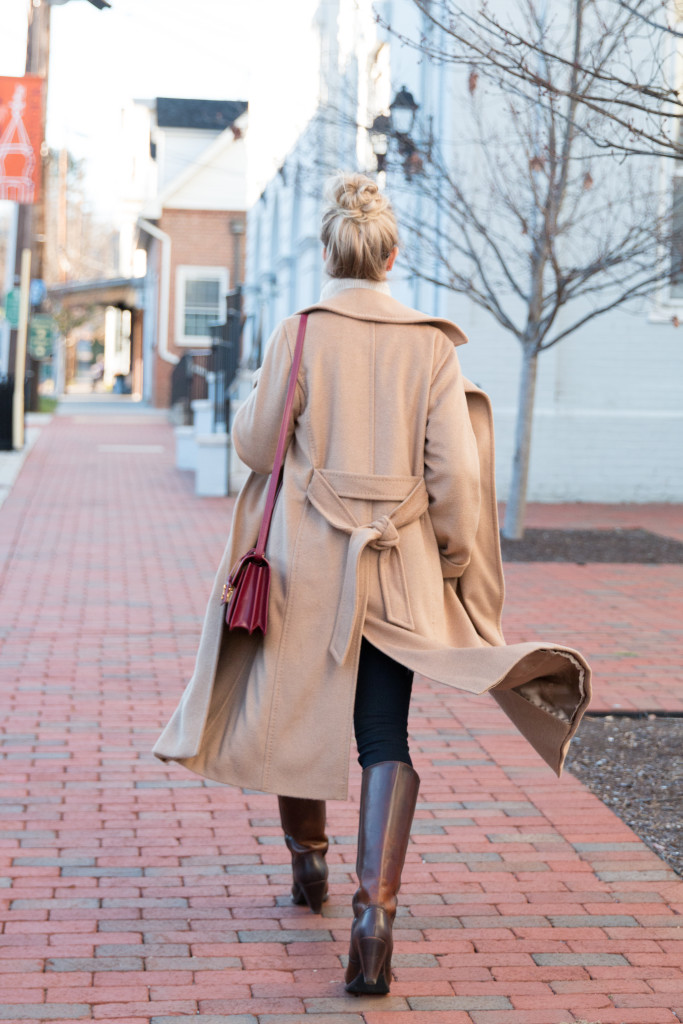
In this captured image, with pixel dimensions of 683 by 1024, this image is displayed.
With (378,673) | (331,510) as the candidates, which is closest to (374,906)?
(378,673)

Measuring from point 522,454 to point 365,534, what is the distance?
8151 millimetres

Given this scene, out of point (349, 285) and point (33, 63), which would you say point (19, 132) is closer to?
point (33, 63)

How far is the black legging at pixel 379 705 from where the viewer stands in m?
3.02

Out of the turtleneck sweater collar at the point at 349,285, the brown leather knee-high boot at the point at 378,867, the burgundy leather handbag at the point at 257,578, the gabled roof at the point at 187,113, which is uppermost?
the gabled roof at the point at 187,113

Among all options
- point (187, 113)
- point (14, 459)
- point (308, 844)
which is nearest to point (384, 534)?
point (308, 844)

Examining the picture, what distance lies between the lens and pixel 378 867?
114 inches

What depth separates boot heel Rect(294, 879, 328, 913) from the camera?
350 centimetres

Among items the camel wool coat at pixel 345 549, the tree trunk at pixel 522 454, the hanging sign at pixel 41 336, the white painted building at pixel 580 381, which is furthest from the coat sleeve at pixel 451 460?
the hanging sign at pixel 41 336

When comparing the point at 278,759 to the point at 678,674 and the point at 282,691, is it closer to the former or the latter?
the point at 282,691

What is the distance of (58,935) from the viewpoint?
334cm

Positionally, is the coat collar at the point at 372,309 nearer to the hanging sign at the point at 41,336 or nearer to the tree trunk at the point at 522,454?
the tree trunk at the point at 522,454

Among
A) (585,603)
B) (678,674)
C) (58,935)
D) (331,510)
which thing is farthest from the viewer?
(585,603)

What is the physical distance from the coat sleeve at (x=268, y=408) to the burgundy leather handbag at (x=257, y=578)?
28 millimetres

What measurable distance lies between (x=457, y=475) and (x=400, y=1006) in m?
1.27
